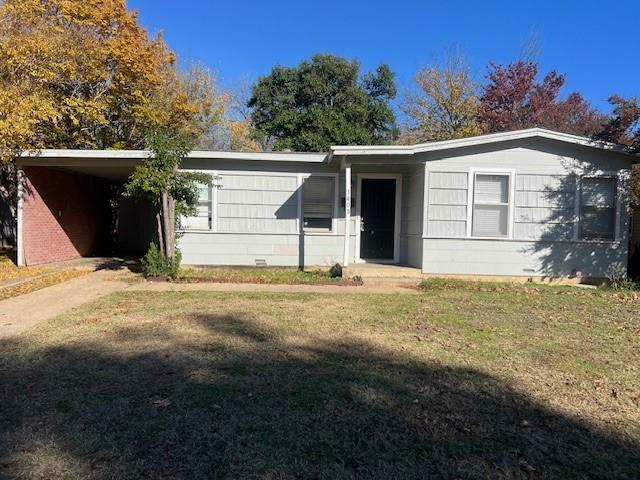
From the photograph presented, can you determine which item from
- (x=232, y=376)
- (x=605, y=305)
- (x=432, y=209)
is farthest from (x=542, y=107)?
(x=232, y=376)

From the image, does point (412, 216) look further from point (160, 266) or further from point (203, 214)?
point (160, 266)

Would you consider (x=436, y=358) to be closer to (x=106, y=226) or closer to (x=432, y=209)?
(x=432, y=209)

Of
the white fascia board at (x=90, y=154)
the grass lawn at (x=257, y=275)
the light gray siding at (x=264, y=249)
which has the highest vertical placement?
the white fascia board at (x=90, y=154)

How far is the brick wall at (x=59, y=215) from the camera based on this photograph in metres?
12.5

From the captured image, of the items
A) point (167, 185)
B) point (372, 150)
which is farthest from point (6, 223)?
point (372, 150)

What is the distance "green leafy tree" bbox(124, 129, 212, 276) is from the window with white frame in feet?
2.60

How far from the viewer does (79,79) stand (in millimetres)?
15688

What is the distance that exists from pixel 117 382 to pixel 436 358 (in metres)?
2.93

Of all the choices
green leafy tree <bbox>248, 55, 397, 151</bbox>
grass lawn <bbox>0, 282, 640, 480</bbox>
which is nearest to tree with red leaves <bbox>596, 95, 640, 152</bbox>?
grass lawn <bbox>0, 282, 640, 480</bbox>

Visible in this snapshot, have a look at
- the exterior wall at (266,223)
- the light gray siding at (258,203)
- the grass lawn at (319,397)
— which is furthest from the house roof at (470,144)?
the grass lawn at (319,397)

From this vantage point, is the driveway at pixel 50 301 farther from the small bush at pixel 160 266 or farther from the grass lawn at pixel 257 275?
the grass lawn at pixel 257 275

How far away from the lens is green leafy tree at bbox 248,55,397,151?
26.9 metres

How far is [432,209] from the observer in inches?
413

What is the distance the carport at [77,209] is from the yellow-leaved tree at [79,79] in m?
0.90
